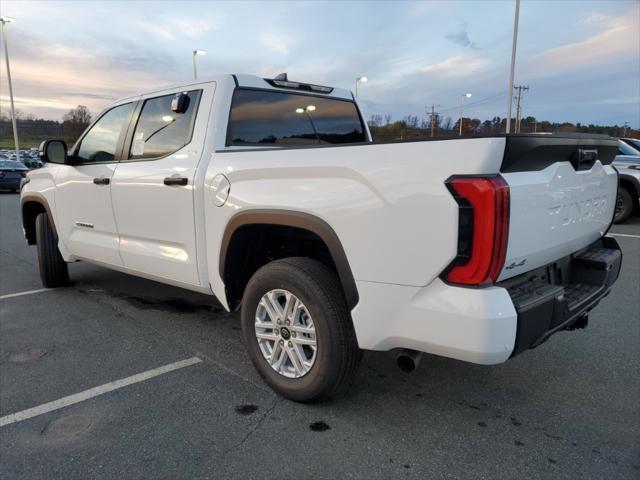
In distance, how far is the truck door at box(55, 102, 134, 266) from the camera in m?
4.20

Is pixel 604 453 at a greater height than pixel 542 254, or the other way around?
pixel 542 254

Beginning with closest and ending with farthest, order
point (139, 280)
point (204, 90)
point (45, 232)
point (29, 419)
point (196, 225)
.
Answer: point (29, 419), point (196, 225), point (204, 90), point (45, 232), point (139, 280)

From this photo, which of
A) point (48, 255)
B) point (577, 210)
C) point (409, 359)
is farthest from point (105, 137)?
point (577, 210)

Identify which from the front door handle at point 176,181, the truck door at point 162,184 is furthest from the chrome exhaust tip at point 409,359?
the front door handle at point 176,181

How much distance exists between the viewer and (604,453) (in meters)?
2.44

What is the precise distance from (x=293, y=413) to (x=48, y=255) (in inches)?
150

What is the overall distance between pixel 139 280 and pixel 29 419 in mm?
3066

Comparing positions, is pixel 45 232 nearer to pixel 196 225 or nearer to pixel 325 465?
pixel 196 225

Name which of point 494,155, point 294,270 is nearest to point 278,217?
point 294,270

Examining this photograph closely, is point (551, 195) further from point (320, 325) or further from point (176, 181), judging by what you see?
point (176, 181)

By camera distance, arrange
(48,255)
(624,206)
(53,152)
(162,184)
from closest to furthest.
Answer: (162,184) < (53,152) < (48,255) < (624,206)

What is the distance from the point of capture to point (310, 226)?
260 cm

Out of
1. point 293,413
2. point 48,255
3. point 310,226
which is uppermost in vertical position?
point 310,226

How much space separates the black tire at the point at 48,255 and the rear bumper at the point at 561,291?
4.80 meters
